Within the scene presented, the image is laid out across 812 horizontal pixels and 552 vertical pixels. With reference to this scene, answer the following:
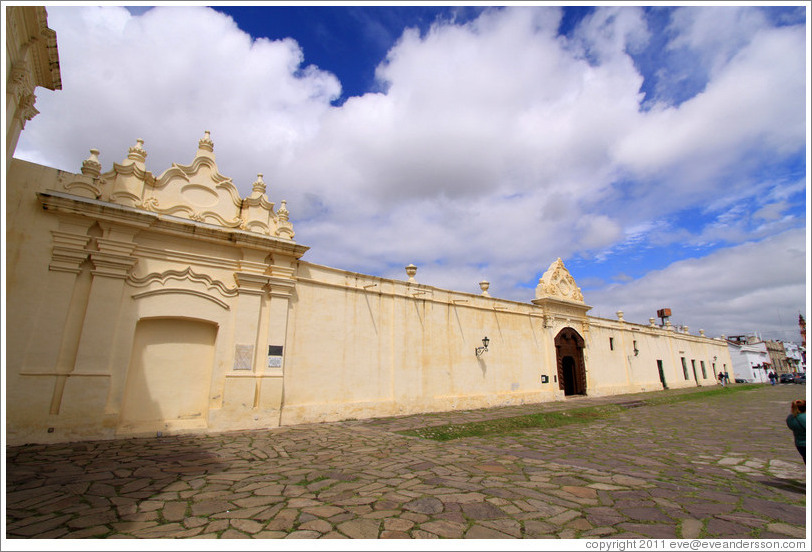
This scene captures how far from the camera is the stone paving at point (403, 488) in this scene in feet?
11.6

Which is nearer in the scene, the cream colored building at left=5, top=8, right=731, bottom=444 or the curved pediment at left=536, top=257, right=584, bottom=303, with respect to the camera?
the cream colored building at left=5, top=8, right=731, bottom=444

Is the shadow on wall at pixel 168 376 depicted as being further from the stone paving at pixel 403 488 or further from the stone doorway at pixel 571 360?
the stone doorway at pixel 571 360

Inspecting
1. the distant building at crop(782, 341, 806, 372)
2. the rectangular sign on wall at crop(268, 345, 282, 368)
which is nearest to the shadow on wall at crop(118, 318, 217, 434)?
the rectangular sign on wall at crop(268, 345, 282, 368)

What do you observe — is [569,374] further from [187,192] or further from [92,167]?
[92,167]

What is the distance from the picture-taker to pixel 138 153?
29.9 ft

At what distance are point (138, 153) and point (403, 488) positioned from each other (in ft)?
30.6

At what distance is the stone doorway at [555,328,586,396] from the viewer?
62.1 ft

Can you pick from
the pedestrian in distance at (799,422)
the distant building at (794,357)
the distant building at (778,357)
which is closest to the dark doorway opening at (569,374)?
the pedestrian in distance at (799,422)

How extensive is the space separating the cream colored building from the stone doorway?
21.9 feet

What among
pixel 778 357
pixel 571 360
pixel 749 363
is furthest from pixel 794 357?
pixel 571 360

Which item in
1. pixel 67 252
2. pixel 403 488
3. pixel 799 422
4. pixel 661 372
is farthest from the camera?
pixel 661 372

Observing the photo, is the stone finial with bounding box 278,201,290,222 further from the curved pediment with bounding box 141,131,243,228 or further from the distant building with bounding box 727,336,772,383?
the distant building with bounding box 727,336,772,383

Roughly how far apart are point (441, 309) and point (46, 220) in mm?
10737

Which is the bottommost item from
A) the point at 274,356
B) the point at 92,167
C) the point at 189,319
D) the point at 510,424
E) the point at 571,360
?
the point at 510,424
